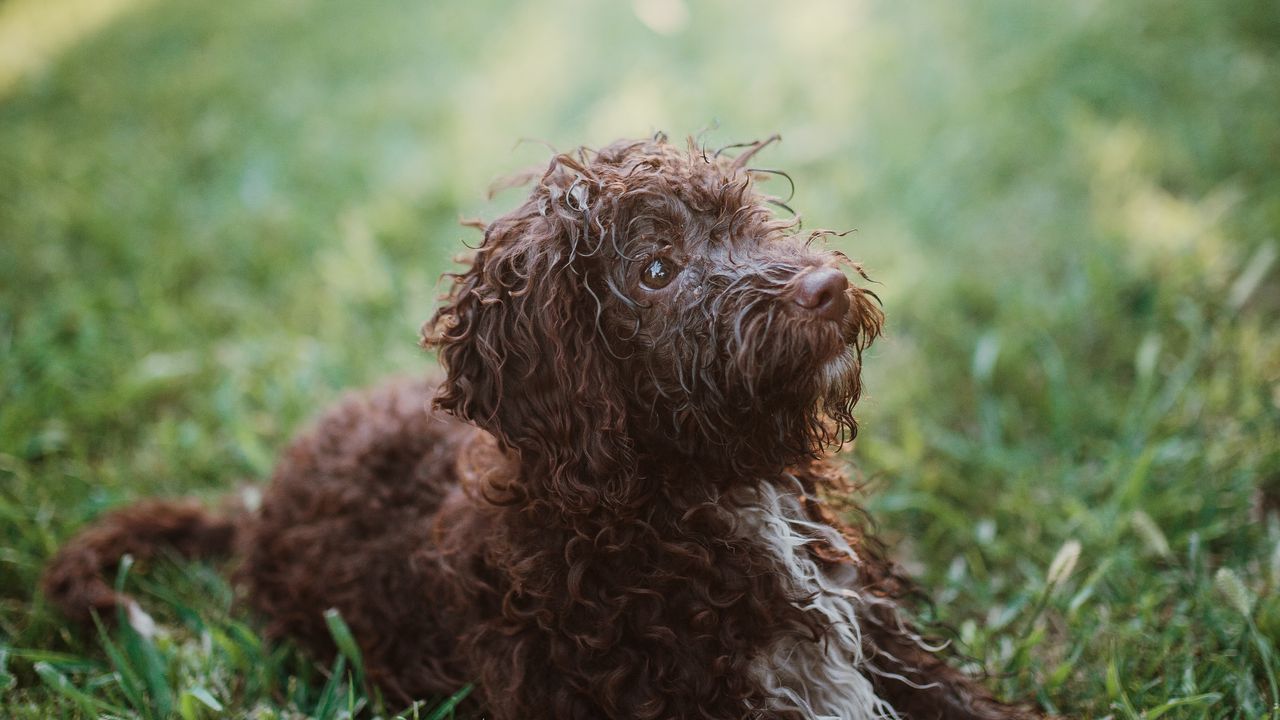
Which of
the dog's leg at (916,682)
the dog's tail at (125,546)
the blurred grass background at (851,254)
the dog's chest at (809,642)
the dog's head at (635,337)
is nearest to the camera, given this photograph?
the dog's head at (635,337)

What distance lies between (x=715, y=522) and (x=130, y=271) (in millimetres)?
4770

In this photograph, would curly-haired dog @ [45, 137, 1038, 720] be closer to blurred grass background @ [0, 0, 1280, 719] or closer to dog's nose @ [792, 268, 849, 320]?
dog's nose @ [792, 268, 849, 320]

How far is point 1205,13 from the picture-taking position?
6418mm

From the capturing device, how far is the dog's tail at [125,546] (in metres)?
3.26

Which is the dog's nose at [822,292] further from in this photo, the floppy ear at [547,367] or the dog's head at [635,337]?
the floppy ear at [547,367]

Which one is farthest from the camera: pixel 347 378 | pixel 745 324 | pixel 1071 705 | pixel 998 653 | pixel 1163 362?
pixel 347 378

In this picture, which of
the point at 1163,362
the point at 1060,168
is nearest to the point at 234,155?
the point at 1060,168

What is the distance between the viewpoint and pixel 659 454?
231 cm

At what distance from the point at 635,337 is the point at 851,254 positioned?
10.1 feet

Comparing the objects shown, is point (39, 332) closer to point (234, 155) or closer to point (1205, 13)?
point (234, 155)

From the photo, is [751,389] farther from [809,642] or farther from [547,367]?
[809,642]

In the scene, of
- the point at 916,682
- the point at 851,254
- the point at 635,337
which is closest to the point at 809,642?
the point at 916,682

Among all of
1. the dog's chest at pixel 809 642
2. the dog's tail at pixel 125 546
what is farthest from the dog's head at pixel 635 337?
the dog's tail at pixel 125 546

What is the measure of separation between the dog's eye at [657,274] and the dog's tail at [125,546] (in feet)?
7.05
